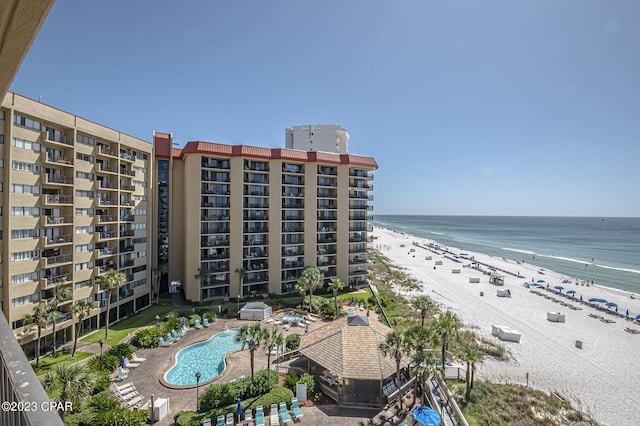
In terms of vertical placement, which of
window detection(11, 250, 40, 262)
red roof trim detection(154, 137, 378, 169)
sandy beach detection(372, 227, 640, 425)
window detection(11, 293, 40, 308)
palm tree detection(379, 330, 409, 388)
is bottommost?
sandy beach detection(372, 227, 640, 425)

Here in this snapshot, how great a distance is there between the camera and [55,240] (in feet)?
101

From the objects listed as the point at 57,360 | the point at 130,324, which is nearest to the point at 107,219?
the point at 130,324

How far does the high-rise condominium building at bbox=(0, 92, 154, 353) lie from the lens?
88.7 feet

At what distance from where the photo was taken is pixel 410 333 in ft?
75.0

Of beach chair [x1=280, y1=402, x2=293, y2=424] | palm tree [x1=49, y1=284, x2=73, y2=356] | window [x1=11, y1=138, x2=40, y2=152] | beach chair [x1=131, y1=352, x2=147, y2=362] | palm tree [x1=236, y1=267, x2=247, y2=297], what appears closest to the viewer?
beach chair [x1=280, y1=402, x2=293, y2=424]

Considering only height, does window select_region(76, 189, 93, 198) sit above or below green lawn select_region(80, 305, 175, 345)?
above

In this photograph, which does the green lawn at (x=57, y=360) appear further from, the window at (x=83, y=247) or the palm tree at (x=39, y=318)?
→ the window at (x=83, y=247)

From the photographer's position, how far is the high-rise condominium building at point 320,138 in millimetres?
69188

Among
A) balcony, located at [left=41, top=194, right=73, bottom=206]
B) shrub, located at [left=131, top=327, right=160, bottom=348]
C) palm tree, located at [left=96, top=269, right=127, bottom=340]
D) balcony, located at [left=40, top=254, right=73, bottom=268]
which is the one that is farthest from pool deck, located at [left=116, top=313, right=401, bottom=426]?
balcony, located at [left=41, top=194, right=73, bottom=206]

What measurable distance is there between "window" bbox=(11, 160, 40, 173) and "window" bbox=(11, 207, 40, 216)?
349 cm

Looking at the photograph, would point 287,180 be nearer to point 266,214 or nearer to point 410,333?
point 266,214

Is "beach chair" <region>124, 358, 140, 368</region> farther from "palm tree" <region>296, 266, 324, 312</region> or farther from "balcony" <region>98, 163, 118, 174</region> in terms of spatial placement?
"balcony" <region>98, 163, 118, 174</region>

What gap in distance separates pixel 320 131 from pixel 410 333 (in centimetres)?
5518

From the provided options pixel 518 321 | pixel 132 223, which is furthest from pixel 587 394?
pixel 132 223
